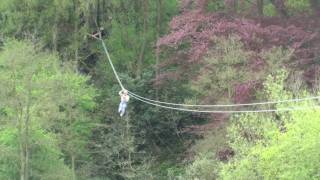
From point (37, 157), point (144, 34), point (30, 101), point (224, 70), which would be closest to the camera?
point (224, 70)

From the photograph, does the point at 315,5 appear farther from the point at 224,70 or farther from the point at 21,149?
the point at 21,149

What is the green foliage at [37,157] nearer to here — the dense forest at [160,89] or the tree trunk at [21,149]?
the dense forest at [160,89]

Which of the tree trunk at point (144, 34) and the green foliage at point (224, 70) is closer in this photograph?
the green foliage at point (224, 70)

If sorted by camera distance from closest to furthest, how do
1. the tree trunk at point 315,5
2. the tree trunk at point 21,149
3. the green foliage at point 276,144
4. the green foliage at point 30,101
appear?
the green foliage at point 276,144
the tree trunk at point 21,149
the green foliage at point 30,101
the tree trunk at point 315,5

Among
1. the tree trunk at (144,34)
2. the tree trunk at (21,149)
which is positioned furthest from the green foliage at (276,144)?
the tree trunk at (144,34)

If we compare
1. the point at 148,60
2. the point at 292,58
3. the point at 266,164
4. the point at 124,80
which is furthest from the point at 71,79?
the point at 266,164

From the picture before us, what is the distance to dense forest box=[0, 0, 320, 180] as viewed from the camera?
22.5 metres

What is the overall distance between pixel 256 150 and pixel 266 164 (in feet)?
1.75

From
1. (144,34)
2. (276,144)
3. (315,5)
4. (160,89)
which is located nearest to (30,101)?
(160,89)

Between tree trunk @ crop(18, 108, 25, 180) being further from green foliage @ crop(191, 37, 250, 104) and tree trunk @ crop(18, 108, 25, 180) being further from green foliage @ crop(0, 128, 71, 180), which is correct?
green foliage @ crop(191, 37, 250, 104)

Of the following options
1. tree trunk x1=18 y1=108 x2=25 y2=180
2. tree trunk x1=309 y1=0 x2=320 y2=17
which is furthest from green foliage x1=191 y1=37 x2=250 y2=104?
tree trunk x1=18 y1=108 x2=25 y2=180

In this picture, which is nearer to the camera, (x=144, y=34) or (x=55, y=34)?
(x=55, y=34)

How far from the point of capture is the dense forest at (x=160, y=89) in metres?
22.5

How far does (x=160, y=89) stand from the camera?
3331cm
